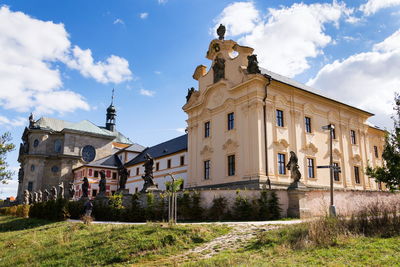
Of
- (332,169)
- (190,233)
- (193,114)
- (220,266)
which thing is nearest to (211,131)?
(193,114)

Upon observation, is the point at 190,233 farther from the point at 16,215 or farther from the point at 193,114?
the point at 16,215

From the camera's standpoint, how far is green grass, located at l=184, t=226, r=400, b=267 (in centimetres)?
774

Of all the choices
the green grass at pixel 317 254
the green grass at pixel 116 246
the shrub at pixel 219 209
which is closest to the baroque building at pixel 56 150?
the shrub at pixel 219 209

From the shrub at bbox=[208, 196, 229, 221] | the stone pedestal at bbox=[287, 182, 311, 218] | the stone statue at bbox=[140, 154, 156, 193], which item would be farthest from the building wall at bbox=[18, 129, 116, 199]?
the stone pedestal at bbox=[287, 182, 311, 218]

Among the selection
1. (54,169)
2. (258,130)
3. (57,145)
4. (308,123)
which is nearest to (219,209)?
(258,130)

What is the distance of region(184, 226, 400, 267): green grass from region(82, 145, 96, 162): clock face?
55.4 m

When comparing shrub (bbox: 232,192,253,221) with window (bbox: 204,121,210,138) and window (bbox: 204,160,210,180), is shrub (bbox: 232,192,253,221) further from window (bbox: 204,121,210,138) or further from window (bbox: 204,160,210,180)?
window (bbox: 204,121,210,138)

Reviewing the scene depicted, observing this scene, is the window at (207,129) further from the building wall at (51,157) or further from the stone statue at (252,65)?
the building wall at (51,157)

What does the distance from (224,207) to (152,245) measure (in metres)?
8.11

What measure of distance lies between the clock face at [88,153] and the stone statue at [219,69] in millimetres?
39995

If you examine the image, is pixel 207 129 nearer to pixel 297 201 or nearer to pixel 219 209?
pixel 219 209

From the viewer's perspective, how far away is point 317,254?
8398 mm

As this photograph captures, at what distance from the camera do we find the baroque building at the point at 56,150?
189 ft

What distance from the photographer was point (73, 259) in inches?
438
